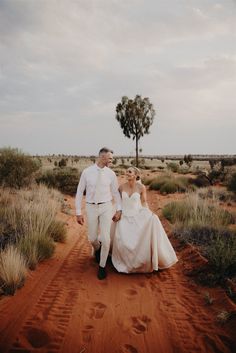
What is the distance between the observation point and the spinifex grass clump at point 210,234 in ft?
18.0

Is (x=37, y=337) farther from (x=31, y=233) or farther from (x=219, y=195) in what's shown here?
(x=219, y=195)

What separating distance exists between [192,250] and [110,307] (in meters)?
3.01

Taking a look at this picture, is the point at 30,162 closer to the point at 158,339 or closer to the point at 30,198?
the point at 30,198

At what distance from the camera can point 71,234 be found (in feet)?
28.0

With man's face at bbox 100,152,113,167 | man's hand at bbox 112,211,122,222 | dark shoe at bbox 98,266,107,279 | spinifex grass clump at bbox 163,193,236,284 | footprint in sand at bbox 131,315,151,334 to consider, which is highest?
man's face at bbox 100,152,113,167

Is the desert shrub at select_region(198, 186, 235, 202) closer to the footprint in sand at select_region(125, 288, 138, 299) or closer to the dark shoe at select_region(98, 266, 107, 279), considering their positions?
the dark shoe at select_region(98, 266, 107, 279)

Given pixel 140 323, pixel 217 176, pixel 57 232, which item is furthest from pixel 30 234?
pixel 217 176

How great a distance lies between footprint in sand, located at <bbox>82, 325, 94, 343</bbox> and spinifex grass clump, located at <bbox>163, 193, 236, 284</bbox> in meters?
2.41

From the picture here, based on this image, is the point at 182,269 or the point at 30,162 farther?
the point at 30,162

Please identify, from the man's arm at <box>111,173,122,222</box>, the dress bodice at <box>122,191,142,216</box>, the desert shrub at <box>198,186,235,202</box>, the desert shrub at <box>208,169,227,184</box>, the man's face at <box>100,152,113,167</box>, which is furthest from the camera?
the desert shrub at <box>208,169,227,184</box>

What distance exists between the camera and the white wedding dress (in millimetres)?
5648

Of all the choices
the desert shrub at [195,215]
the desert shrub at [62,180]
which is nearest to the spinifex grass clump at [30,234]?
the desert shrub at [195,215]

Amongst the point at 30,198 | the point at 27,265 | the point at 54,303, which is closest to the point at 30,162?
the point at 30,198

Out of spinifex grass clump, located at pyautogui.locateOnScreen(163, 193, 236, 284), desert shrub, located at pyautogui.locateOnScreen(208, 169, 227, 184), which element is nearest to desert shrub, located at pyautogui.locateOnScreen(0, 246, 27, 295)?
spinifex grass clump, located at pyautogui.locateOnScreen(163, 193, 236, 284)
